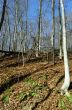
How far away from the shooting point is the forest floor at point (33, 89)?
1370cm

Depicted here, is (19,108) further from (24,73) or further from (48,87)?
(24,73)

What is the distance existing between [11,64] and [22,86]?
253 inches

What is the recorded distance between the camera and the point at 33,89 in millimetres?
15383

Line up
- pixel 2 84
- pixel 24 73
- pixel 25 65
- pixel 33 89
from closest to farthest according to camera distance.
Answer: pixel 33 89 → pixel 2 84 → pixel 24 73 → pixel 25 65

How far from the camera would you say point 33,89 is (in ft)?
50.5

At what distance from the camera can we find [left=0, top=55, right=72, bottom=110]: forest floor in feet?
44.9

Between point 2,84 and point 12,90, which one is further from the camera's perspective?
point 2,84

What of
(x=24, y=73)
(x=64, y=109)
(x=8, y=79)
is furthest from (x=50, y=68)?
(x=64, y=109)

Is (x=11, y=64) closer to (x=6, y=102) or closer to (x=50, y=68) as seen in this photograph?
(x=50, y=68)

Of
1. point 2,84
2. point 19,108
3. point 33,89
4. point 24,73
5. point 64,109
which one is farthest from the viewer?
point 24,73

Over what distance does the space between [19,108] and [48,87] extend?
238 cm

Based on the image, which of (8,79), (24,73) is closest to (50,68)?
(24,73)

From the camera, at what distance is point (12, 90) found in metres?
15.8

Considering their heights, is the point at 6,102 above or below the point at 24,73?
below
